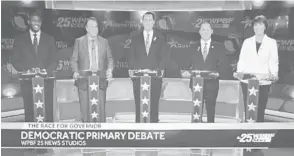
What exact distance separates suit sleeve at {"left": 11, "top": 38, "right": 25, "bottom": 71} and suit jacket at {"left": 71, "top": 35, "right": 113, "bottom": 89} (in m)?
0.39

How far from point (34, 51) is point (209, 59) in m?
1.34

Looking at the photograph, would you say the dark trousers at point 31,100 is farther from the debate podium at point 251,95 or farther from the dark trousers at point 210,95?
the debate podium at point 251,95

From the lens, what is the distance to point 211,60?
249cm

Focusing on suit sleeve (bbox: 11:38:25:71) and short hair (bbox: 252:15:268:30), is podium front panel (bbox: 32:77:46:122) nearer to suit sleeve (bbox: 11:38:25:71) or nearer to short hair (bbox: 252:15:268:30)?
suit sleeve (bbox: 11:38:25:71)

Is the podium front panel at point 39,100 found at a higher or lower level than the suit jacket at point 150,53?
lower

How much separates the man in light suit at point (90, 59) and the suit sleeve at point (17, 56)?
15.3 inches

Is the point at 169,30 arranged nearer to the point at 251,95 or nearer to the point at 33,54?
the point at 251,95

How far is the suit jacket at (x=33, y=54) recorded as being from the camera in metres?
2.45

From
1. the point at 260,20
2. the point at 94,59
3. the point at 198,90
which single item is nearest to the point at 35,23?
the point at 94,59

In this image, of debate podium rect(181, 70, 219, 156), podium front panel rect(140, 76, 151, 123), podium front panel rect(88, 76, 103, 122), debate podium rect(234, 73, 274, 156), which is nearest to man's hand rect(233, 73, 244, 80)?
debate podium rect(234, 73, 274, 156)

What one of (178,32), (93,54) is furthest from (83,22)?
(178,32)

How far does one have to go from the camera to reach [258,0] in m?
2.44

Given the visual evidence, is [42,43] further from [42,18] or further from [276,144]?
[276,144]

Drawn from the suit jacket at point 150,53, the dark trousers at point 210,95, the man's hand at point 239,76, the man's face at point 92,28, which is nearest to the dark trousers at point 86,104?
the suit jacket at point 150,53
